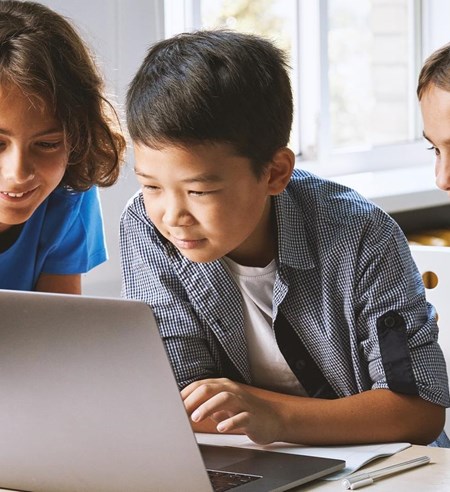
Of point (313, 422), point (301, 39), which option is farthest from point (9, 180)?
point (301, 39)

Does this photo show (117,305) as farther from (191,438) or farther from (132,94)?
(132,94)

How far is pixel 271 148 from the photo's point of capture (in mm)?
1258

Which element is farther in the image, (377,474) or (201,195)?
(201,195)

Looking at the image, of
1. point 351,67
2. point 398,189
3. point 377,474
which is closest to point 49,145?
point 377,474

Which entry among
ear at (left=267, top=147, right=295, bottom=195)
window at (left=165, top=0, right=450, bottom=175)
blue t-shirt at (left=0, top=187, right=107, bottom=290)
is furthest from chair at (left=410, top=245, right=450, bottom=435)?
window at (left=165, top=0, right=450, bottom=175)

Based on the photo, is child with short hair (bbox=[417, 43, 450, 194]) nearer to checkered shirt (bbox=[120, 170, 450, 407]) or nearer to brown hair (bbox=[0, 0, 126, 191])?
checkered shirt (bbox=[120, 170, 450, 407])

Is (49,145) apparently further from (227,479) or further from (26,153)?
(227,479)

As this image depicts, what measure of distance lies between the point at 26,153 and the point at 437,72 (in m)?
0.54

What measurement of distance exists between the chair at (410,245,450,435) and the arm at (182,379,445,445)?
0.34m

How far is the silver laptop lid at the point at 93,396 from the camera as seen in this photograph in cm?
87

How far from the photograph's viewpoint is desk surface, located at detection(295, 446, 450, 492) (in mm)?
971

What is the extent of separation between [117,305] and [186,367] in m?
0.45

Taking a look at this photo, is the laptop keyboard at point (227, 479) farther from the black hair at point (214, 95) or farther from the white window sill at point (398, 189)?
the white window sill at point (398, 189)

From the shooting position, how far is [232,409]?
1.10 m
